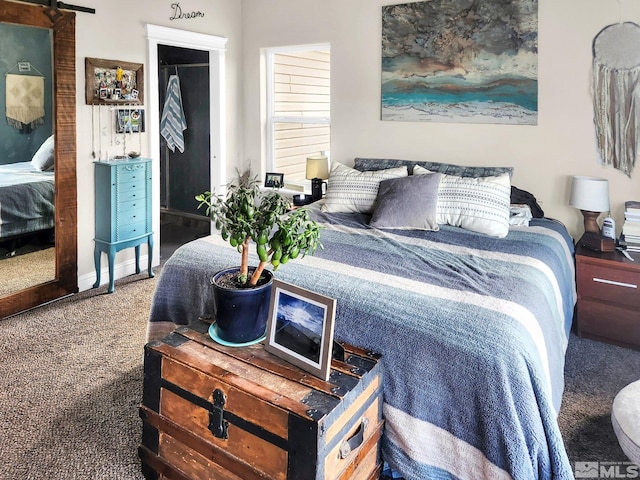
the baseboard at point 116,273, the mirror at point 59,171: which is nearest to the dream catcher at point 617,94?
the mirror at point 59,171

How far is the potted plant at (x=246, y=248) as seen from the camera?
1.76 meters

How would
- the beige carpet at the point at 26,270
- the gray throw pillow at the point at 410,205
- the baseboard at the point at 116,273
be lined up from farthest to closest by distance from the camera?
the baseboard at the point at 116,273 < the beige carpet at the point at 26,270 < the gray throw pillow at the point at 410,205

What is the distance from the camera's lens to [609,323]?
300cm

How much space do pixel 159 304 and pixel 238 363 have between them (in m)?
0.94

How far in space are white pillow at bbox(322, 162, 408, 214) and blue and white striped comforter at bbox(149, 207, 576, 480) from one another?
931 mm

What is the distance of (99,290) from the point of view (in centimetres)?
387

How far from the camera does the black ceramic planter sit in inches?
68.9

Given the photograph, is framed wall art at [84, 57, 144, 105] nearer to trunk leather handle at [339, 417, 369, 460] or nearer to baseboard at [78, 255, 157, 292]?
baseboard at [78, 255, 157, 292]

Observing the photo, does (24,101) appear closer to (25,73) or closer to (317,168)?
(25,73)

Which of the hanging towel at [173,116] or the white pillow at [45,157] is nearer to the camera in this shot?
the white pillow at [45,157]

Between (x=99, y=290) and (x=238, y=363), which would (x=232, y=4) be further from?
(x=238, y=363)

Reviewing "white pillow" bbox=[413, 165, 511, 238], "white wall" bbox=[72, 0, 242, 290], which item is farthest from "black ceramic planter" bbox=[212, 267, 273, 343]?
"white wall" bbox=[72, 0, 242, 290]

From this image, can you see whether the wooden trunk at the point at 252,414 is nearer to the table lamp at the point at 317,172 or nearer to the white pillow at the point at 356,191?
the white pillow at the point at 356,191

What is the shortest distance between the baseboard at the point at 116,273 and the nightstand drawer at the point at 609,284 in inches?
133
